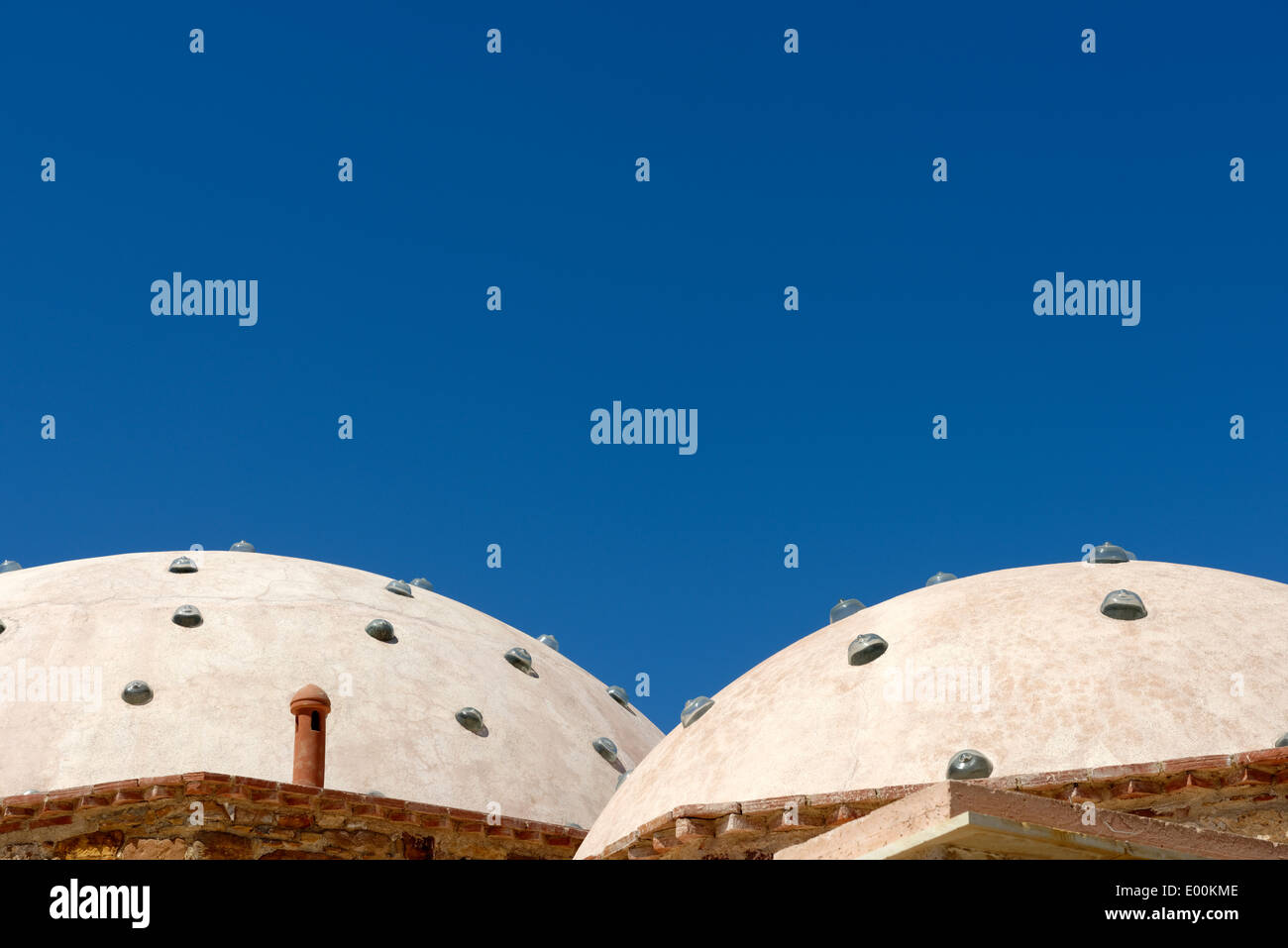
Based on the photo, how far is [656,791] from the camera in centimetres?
1068

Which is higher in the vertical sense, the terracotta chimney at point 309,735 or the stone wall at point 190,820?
the terracotta chimney at point 309,735

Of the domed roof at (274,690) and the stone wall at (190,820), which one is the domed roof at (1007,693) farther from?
the domed roof at (274,690)

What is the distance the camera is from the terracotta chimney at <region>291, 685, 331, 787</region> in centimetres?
1121

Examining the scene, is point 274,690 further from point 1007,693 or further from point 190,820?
point 1007,693

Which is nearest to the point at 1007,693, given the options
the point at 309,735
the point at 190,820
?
the point at 309,735

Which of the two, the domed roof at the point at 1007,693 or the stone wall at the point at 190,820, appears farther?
the stone wall at the point at 190,820

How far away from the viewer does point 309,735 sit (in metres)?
11.4

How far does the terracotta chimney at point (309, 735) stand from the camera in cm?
1121

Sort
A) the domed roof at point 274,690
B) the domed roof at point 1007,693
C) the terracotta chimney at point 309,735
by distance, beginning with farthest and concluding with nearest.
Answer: the domed roof at point 274,690 → the terracotta chimney at point 309,735 → the domed roof at point 1007,693

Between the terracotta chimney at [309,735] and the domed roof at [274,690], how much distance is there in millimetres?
866

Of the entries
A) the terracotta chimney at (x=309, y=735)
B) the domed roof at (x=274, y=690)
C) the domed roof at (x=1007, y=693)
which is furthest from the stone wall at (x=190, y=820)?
the domed roof at (x=1007, y=693)

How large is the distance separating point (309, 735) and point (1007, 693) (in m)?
5.15

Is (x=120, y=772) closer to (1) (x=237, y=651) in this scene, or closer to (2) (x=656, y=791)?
(1) (x=237, y=651)

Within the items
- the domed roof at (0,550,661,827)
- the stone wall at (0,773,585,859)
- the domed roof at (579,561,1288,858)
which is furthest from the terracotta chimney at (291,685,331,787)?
the domed roof at (579,561,1288,858)
